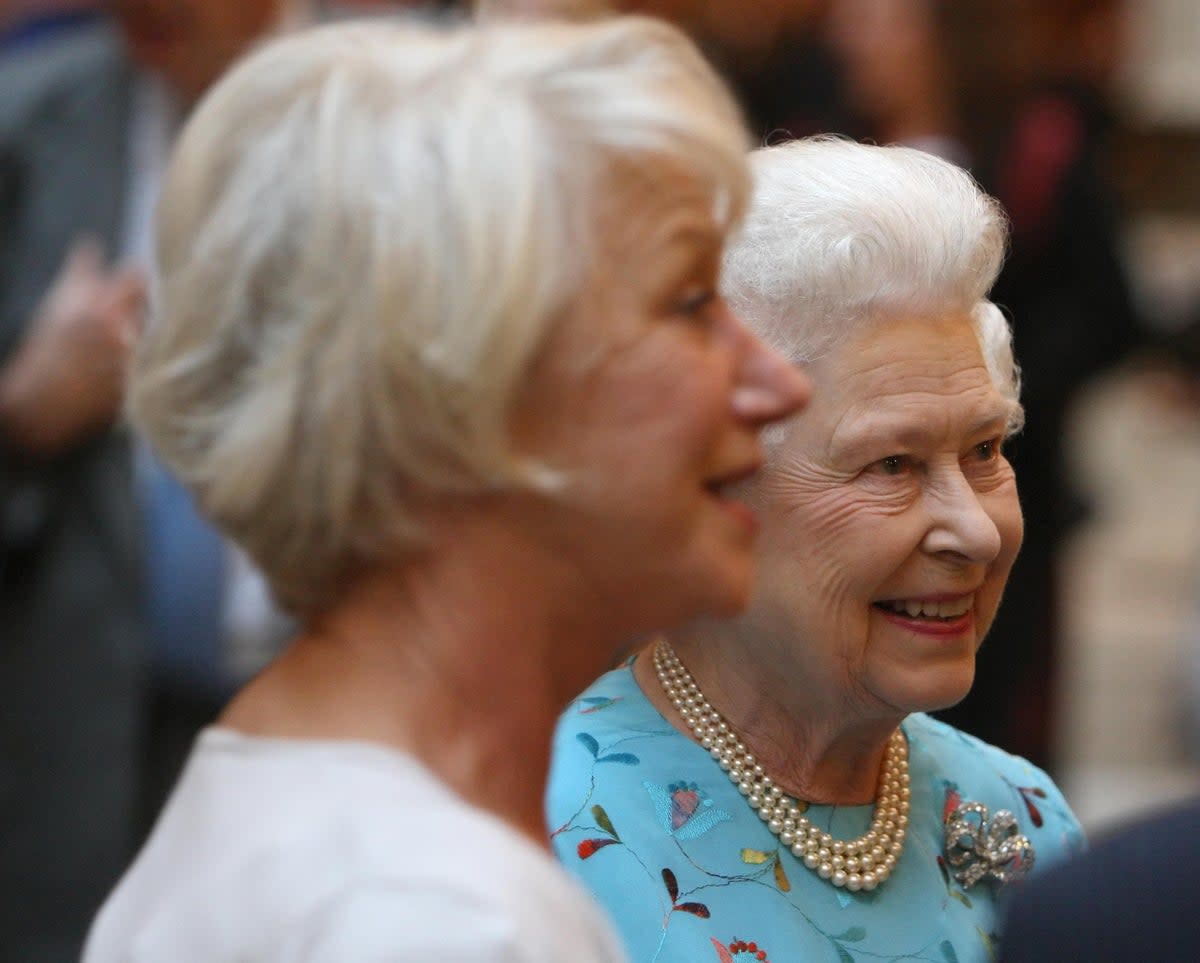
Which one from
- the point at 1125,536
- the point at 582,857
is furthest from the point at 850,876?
the point at 1125,536

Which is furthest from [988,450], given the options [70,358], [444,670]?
[70,358]

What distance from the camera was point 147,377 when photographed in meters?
1.38

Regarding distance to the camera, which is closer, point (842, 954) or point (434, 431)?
point (434, 431)

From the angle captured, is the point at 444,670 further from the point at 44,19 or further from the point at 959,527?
the point at 44,19

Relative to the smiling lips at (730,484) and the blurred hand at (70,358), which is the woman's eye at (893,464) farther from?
the blurred hand at (70,358)

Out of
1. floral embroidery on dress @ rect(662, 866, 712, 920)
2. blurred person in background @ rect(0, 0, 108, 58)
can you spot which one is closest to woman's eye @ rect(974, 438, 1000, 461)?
floral embroidery on dress @ rect(662, 866, 712, 920)

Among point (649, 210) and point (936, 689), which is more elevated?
point (649, 210)

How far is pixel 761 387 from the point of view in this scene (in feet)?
4.72

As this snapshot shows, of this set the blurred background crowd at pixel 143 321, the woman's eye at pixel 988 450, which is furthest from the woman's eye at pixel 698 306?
the woman's eye at pixel 988 450

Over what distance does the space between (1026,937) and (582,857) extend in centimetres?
77

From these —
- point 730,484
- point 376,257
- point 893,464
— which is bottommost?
point 893,464

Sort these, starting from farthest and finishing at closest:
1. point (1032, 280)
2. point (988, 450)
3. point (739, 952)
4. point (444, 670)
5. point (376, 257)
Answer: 1. point (1032, 280)
2. point (988, 450)
3. point (739, 952)
4. point (444, 670)
5. point (376, 257)

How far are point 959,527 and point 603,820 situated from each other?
1.56 ft

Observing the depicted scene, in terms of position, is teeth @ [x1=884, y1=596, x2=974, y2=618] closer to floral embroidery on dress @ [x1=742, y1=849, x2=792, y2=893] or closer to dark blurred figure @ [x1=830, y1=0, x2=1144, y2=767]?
floral embroidery on dress @ [x1=742, y1=849, x2=792, y2=893]
